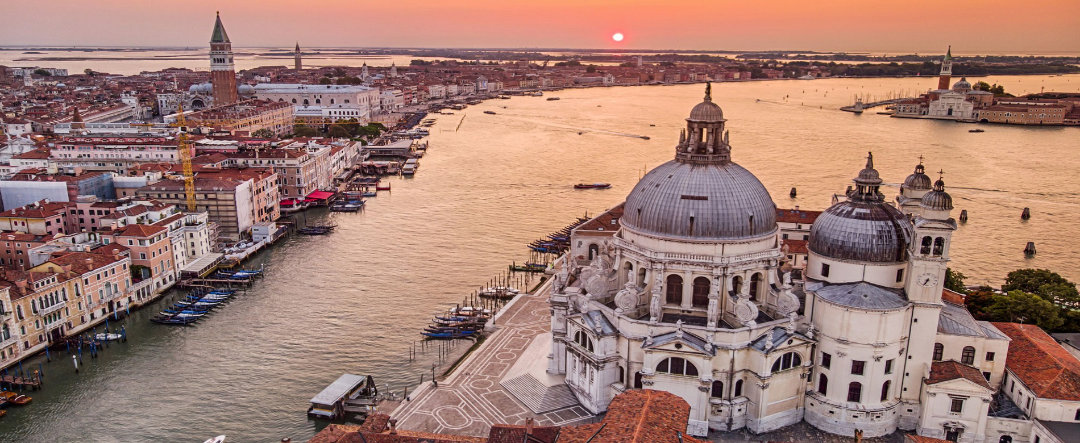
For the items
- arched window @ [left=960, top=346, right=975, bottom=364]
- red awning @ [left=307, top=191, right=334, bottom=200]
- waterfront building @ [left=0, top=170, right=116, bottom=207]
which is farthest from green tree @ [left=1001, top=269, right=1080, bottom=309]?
waterfront building @ [left=0, top=170, right=116, bottom=207]

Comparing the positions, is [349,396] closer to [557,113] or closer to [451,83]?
[557,113]

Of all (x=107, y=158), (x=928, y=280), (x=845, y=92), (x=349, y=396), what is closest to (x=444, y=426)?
(x=349, y=396)

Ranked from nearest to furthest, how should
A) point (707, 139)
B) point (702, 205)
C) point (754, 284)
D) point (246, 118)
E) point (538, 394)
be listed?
point (702, 205) < point (754, 284) < point (538, 394) < point (707, 139) < point (246, 118)

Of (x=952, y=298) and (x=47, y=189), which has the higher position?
(x=47, y=189)

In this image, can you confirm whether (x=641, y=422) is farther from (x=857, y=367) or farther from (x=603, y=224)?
(x=603, y=224)

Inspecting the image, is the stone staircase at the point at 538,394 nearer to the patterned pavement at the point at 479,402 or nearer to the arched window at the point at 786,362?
the patterned pavement at the point at 479,402

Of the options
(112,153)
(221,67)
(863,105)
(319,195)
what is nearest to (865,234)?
(319,195)

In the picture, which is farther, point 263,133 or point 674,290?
point 263,133
